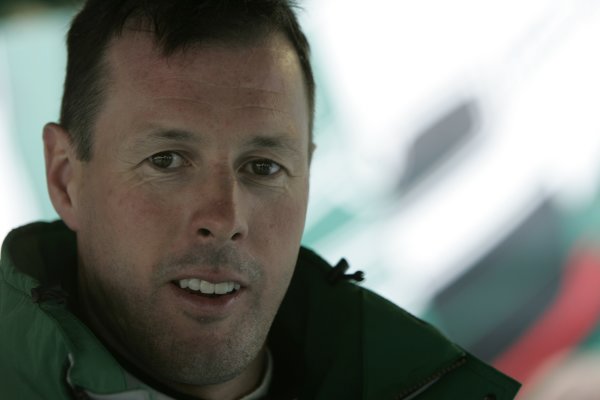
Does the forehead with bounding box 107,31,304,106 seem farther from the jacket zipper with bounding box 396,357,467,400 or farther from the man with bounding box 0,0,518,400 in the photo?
the jacket zipper with bounding box 396,357,467,400

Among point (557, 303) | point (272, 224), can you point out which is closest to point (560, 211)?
point (557, 303)

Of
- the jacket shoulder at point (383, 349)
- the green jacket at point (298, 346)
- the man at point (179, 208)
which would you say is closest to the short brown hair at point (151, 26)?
the man at point (179, 208)

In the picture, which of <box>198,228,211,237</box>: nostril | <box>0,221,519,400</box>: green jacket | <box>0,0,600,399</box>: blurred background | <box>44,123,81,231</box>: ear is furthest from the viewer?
<box>0,0,600,399</box>: blurred background

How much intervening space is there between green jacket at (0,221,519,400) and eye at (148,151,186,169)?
0.21 meters

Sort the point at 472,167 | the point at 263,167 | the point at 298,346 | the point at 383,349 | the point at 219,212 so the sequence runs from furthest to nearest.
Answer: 1. the point at 472,167
2. the point at 298,346
3. the point at 383,349
4. the point at 263,167
5. the point at 219,212

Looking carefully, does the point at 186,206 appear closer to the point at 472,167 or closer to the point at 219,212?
the point at 219,212

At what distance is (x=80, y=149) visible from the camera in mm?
1170

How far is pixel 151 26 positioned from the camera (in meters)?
1.13

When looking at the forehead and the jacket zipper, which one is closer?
the forehead

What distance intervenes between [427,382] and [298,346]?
0.82 ft

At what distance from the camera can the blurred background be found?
2.14m

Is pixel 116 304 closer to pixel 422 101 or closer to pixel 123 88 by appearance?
pixel 123 88

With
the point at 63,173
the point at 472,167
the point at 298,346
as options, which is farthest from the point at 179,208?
the point at 472,167

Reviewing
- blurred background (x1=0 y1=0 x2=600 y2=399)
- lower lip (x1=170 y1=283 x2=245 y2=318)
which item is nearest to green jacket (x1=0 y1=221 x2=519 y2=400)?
lower lip (x1=170 y1=283 x2=245 y2=318)
